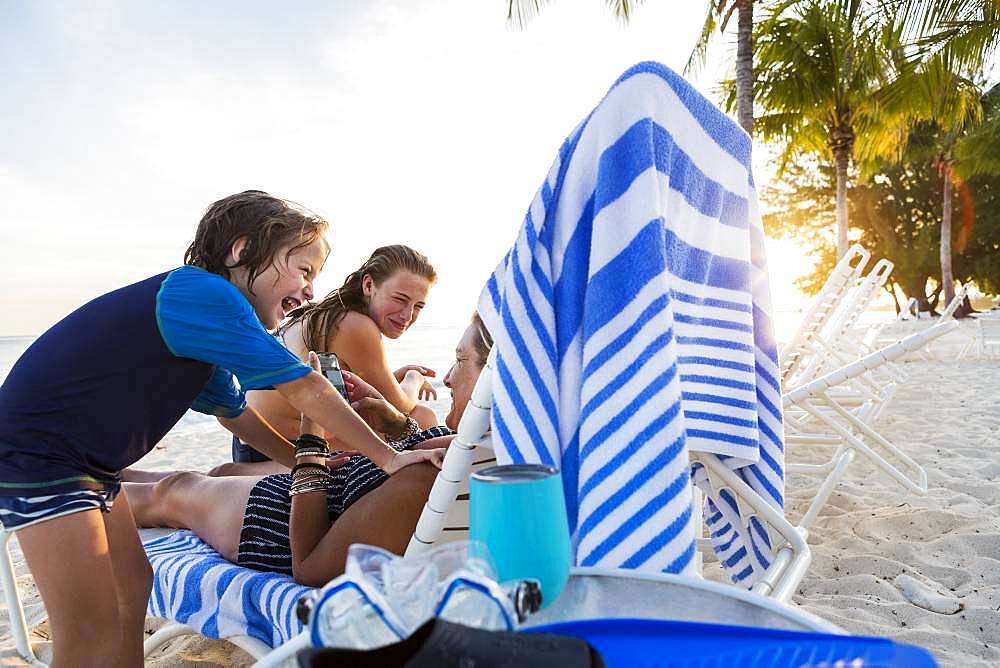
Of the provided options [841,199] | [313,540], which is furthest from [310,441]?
[841,199]

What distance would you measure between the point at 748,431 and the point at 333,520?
117 centimetres

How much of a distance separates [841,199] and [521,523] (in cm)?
1599

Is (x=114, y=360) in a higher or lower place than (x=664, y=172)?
lower

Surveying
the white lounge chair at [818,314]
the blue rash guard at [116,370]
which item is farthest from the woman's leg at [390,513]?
the white lounge chair at [818,314]

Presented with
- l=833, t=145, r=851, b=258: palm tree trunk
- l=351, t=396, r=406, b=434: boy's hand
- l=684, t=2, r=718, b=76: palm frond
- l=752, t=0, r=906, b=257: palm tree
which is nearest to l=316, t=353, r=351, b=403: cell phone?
l=351, t=396, r=406, b=434: boy's hand

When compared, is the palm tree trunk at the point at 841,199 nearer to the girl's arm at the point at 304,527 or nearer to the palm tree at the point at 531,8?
the palm tree at the point at 531,8

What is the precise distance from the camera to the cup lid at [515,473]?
747 millimetres

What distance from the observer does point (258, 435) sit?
2252 mm

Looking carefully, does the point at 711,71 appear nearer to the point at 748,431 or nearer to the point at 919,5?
the point at 919,5

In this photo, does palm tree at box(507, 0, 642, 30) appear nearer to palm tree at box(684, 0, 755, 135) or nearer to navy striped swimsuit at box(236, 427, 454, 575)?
palm tree at box(684, 0, 755, 135)

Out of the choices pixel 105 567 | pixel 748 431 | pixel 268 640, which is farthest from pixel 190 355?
pixel 748 431

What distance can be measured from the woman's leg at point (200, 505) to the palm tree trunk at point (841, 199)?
1456 centimetres

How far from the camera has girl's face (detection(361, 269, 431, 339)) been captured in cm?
311

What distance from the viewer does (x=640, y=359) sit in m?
1.13
